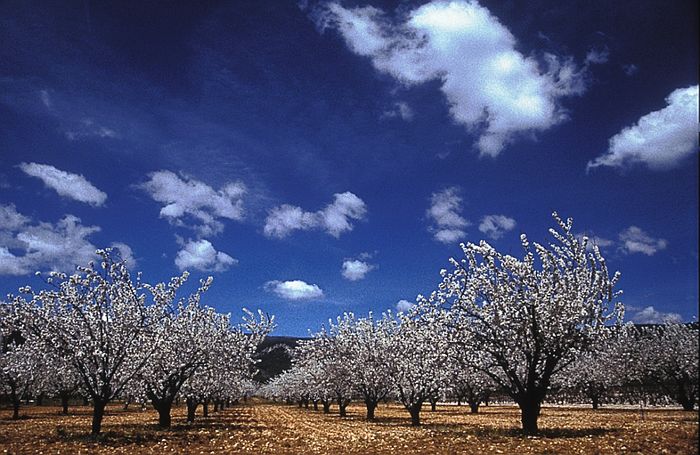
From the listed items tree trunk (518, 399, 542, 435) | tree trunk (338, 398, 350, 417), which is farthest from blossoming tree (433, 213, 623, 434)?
tree trunk (338, 398, 350, 417)

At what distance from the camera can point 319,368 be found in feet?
173

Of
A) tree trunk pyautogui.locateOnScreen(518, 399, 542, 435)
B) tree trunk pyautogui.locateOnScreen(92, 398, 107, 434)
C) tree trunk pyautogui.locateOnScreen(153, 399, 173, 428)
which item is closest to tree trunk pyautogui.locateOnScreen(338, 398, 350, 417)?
tree trunk pyautogui.locateOnScreen(153, 399, 173, 428)

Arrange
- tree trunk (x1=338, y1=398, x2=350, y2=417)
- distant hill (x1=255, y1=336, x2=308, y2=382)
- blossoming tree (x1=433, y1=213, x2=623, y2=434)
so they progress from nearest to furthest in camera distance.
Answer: blossoming tree (x1=433, y1=213, x2=623, y2=434) → tree trunk (x1=338, y1=398, x2=350, y2=417) → distant hill (x1=255, y1=336, x2=308, y2=382)

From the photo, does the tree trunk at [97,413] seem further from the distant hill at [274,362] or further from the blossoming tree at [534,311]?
the distant hill at [274,362]

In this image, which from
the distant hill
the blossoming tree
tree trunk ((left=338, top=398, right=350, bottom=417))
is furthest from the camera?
the distant hill

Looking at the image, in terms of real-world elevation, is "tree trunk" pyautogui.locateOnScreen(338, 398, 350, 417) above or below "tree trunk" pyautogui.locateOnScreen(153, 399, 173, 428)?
below

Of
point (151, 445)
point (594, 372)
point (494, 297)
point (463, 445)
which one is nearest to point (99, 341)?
point (151, 445)

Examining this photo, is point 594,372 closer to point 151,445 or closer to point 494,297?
point 494,297

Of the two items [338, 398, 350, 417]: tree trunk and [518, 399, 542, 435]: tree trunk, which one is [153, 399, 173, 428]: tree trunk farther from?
[338, 398, 350, 417]: tree trunk

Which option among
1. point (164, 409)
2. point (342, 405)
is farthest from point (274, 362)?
point (164, 409)

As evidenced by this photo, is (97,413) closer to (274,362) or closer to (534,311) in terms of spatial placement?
(534,311)

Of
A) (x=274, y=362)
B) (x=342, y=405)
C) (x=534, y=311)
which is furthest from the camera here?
(x=274, y=362)

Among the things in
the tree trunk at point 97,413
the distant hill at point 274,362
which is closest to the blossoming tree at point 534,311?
the tree trunk at point 97,413

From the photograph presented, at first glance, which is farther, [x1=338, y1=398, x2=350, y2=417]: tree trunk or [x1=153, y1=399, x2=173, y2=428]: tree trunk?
[x1=338, y1=398, x2=350, y2=417]: tree trunk
